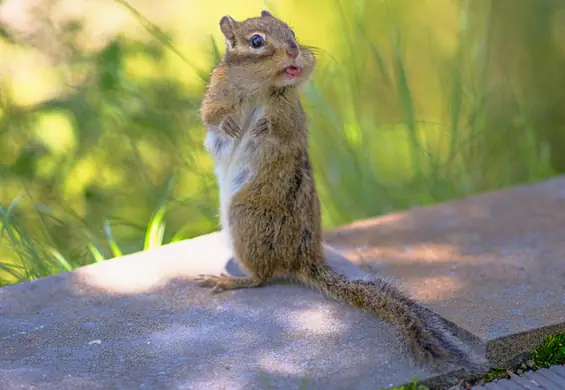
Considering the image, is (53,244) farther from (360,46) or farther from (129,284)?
(360,46)

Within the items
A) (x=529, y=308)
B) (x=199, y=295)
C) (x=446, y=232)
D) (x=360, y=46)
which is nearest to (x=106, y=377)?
(x=199, y=295)

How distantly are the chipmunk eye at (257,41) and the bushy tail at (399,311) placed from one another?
783 millimetres

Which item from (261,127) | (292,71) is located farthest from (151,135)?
(292,71)

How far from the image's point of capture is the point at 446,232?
12.0 feet

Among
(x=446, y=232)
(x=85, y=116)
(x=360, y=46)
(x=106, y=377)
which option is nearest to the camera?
(x=106, y=377)

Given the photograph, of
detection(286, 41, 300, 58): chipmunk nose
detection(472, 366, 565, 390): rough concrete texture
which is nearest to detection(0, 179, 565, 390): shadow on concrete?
detection(472, 366, 565, 390): rough concrete texture

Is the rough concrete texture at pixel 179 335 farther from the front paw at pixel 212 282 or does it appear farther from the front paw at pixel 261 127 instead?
the front paw at pixel 261 127

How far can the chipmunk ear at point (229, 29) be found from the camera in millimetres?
3061

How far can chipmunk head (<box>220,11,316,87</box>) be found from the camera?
114 inches

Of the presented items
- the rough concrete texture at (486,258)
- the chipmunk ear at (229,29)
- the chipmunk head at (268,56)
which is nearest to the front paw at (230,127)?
the chipmunk head at (268,56)

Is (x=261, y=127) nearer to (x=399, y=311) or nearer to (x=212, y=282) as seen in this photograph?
(x=212, y=282)

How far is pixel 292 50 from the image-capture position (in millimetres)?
2885

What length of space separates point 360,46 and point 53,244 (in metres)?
2.04

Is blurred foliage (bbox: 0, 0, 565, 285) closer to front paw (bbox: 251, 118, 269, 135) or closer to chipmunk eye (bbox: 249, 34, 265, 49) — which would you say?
front paw (bbox: 251, 118, 269, 135)
